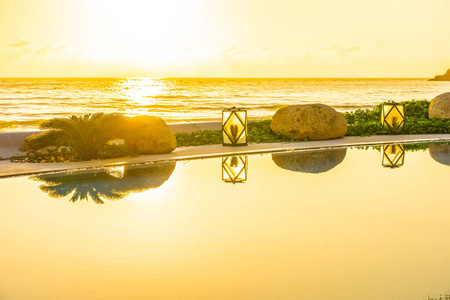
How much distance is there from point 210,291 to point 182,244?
5.49ft

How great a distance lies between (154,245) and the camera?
7.08 metres

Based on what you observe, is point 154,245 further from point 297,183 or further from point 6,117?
point 6,117

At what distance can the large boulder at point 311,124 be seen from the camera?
63.1ft

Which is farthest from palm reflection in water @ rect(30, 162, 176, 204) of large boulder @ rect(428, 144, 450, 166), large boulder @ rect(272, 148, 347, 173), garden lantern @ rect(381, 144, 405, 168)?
large boulder @ rect(428, 144, 450, 166)

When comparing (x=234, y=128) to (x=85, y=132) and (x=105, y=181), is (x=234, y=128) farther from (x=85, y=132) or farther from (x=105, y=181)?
(x=105, y=181)

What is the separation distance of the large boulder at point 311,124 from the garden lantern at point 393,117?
2.05 meters

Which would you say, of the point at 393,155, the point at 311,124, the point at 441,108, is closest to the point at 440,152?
the point at 393,155

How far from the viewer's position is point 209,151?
16.3 meters

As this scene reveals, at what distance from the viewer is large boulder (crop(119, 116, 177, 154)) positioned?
1570 cm

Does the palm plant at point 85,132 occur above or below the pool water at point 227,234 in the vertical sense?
above

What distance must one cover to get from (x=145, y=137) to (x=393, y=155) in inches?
239

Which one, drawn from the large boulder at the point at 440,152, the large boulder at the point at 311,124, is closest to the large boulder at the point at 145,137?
the large boulder at the point at 311,124

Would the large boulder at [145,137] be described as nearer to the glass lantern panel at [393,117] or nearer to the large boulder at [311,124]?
the large boulder at [311,124]

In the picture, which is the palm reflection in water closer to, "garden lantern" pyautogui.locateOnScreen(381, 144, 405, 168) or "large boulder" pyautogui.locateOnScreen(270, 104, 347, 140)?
"garden lantern" pyautogui.locateOnScreen(381, 144, 405, 168)
